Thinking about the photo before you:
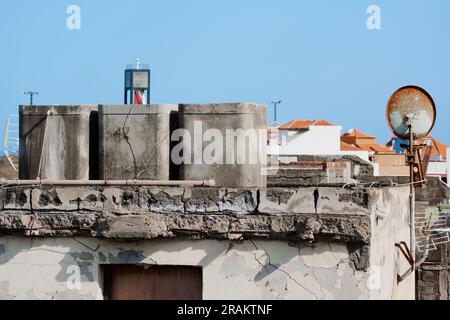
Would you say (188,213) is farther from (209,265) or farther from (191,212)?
(209,265)

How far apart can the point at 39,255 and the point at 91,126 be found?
1.42m

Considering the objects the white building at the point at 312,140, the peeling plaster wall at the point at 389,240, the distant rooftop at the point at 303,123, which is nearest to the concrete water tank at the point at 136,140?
the peeling plaster wall at the point at 389,240

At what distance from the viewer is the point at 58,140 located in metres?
8.85

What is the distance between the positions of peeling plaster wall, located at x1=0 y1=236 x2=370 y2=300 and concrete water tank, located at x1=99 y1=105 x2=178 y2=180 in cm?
85

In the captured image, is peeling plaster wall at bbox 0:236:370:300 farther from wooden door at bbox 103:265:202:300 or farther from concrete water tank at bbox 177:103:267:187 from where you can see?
concrete water tank at bbox 177:103:267:187

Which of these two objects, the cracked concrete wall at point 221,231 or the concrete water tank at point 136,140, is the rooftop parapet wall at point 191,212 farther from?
the concrete water tank at point 136,140

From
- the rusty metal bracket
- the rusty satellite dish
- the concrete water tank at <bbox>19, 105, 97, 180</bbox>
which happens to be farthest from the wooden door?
the rusty satellite dish

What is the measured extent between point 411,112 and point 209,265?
4.31 m

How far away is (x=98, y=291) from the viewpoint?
8.09 m

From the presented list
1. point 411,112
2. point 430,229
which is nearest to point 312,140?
point 430,229

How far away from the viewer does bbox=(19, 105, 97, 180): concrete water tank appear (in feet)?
28.9

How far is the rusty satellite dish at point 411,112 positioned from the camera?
11180 mm
